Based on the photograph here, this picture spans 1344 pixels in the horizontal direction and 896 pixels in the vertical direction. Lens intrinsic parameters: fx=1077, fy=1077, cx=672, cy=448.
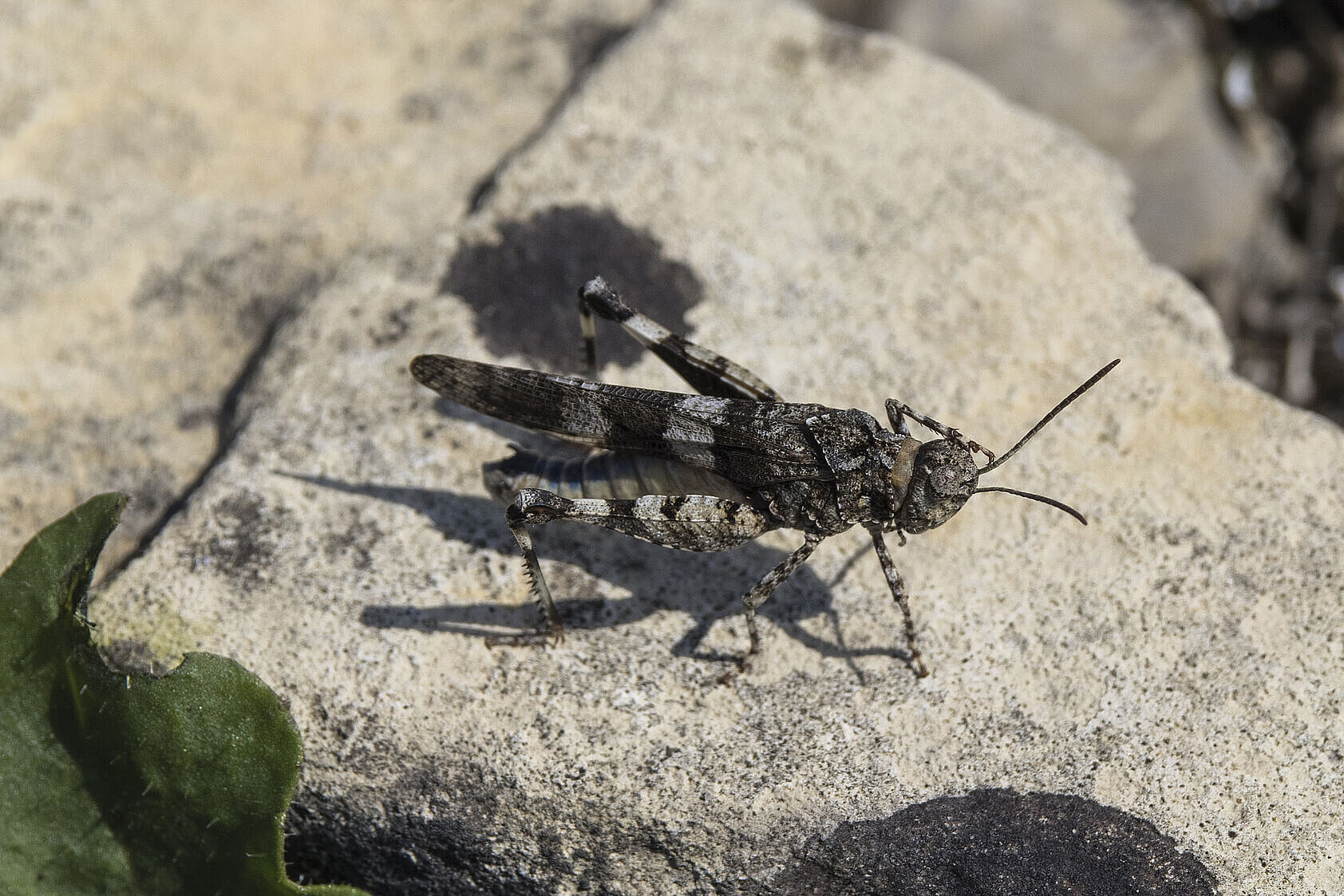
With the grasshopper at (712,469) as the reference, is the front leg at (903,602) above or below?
below

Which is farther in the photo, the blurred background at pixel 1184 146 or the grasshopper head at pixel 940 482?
the blurred background at pixel 1184 146

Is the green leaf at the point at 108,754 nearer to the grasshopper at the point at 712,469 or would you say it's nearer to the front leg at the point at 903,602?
the grasshopper at the point at 712,469

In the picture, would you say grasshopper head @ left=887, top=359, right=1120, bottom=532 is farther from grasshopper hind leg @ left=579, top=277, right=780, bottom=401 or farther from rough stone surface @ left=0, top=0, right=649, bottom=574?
rough stone surface @ left=0, top=0, right=649, bottom=574

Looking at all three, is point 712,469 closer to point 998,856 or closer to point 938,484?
point 938,484

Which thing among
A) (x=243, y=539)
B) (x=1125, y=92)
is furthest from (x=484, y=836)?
(x=1125, y=92)

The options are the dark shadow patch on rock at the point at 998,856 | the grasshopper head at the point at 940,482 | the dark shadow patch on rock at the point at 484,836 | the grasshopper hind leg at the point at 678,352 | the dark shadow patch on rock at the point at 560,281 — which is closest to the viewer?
the dark shadow patch on rock at the point at 998,856

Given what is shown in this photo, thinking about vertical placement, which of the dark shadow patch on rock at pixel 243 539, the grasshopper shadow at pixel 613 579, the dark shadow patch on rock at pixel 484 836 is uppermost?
the dark shadow patch on rock at pixel 243 539

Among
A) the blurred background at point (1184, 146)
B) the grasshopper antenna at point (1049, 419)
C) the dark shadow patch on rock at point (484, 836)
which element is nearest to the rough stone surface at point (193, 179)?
the dark shadow patch on rock at point (484, 836)

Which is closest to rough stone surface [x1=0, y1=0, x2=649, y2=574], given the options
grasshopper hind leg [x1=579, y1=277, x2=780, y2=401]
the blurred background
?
grasshopper hind leg [x1=579, y1=277, x2=780, y2=401]
